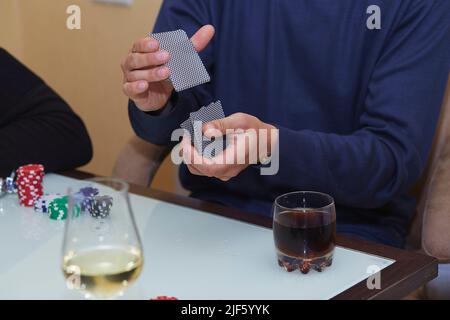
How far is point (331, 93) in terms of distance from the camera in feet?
4.78

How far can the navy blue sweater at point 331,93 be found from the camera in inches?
51.3

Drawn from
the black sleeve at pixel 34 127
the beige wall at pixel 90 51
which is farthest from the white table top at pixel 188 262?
the beige wall at pixel 90 51

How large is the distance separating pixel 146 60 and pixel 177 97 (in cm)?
22

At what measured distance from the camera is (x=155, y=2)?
2.25 meters

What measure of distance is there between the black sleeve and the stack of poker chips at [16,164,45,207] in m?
0.17

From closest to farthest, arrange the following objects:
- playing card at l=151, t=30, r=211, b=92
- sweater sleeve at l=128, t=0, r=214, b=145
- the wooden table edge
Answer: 1. the wooden table edge
2. playing card at l=151, t=30, r=211, b=92
3. sweater sleeve at l=128, t=0, r=214, b=145

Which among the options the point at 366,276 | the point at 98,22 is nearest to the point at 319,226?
the point at 366,276

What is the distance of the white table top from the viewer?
36.6 inches

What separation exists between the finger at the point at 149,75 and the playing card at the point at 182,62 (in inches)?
0.5

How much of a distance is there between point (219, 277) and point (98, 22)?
1649 millimetres

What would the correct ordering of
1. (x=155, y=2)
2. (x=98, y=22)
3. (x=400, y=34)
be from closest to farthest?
(x=400, y=34) < (x=155, y=2) < (x=98, y=22)

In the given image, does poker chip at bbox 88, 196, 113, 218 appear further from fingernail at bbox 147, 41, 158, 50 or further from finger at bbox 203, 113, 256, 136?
fingernail at bbox 147, 41, 158, 50

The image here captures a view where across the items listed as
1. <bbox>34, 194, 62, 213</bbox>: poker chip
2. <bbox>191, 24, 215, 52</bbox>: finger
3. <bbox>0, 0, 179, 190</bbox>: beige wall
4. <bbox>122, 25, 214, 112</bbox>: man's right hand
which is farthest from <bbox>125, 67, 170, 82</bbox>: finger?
<bbox>0, 0, 179, 190</bbox>: beige wall
